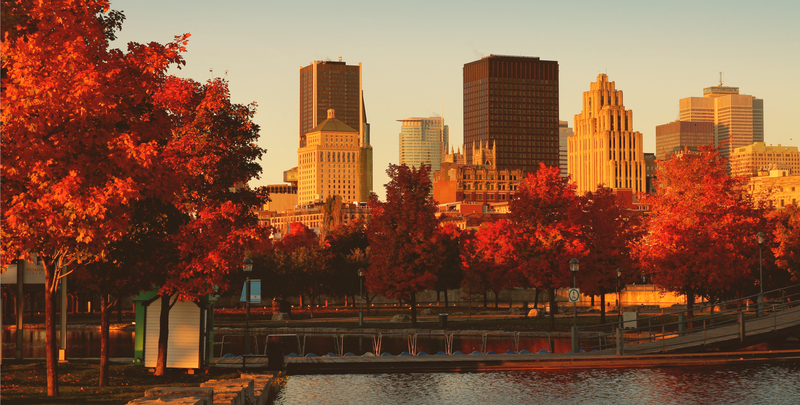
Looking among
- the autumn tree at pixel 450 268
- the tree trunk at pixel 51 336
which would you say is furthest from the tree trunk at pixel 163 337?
the autumn tree at pixel 450 268

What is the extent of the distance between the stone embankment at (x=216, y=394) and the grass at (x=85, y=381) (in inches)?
79.3

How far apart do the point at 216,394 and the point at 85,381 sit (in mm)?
7605

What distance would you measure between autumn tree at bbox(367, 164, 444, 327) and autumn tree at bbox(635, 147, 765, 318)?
13758 millimetres

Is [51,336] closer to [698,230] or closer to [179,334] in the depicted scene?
[179,334]

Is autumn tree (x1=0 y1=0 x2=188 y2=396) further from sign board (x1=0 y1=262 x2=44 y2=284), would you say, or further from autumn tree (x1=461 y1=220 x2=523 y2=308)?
autumn tree (x1=461 y1=220 x2=523 y2=308)

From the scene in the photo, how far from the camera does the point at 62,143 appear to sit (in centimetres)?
1898

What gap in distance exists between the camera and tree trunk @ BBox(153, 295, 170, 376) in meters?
28.4

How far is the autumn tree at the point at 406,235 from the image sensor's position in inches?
2265

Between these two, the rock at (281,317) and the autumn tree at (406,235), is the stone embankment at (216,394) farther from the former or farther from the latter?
the rock at (281,317)

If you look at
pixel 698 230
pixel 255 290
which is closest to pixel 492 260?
pixel 698 230

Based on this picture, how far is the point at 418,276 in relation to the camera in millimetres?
57938

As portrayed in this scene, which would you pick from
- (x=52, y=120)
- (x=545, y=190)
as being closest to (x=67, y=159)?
(x=52, y=120)

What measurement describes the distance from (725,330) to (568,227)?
60.6 ft

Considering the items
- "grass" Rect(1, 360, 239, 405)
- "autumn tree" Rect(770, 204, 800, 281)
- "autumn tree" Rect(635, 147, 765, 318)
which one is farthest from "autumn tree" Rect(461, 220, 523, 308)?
"grass" Rect(1, 360, 239, 405)
